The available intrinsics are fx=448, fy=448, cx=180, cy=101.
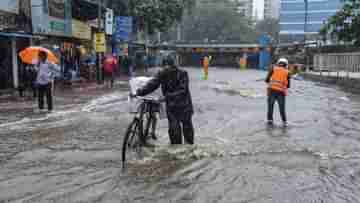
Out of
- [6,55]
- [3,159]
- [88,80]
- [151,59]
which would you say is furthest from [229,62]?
[3,159]

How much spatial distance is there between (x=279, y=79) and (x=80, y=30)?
654 inches

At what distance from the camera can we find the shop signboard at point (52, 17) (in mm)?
18736

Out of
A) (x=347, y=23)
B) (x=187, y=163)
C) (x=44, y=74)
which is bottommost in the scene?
(x=187, y=163)

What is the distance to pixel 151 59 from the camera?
185 feet

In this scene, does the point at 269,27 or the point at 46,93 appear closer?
the point at 46,93

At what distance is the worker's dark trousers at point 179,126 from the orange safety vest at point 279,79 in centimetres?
409

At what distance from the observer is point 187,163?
6699mm

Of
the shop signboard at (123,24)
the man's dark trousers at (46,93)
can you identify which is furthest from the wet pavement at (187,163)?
the shop signboard at (123,24)

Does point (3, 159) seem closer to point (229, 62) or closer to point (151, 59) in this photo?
point (151, 59)

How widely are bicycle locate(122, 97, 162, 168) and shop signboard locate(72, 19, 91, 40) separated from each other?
1686 cm

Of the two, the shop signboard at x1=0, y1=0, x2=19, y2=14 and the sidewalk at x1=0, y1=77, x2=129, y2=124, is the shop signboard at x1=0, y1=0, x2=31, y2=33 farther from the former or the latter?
the sidewalk at x1=0, y1=77, x2=129, y2=124

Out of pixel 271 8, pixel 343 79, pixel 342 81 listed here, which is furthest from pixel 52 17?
pixel 271 8

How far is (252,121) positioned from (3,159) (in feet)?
21.1

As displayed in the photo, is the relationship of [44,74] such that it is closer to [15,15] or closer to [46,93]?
[46,93]
